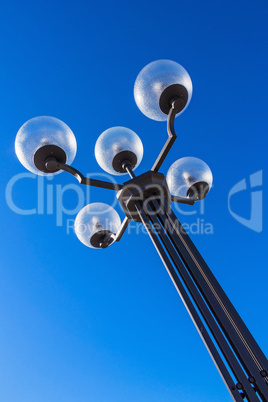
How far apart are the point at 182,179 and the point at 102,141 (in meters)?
1.01

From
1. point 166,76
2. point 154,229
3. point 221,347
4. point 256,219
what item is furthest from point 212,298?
point 256,219

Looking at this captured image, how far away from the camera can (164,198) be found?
3.08 metres

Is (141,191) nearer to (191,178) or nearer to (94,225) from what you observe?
(191,178)

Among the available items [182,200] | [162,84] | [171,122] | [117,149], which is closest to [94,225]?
[117,149]

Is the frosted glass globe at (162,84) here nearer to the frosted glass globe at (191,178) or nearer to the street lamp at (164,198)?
the street lamp at (164,198)

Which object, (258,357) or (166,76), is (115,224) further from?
(258,357)

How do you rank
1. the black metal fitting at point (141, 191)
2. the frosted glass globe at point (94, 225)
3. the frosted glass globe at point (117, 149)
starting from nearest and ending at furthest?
the black metal fitting at point (141, 191)
the frosted glass globe at point (117, 149)
the frosted glass globe at point (94, 225)

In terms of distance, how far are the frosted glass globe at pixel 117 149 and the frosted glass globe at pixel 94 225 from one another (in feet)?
1.90

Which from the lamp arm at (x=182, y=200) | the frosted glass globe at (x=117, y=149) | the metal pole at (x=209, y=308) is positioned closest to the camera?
the metal pole at (x=209, y=308)

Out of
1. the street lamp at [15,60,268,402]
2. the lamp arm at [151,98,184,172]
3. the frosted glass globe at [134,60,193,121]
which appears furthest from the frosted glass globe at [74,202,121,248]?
the frosted glass globe at [134,60,193,121]

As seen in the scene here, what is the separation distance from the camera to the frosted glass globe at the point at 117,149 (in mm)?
3727

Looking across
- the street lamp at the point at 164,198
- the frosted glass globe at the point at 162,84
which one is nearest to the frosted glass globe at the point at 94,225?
the street lamp at the point at 164,198

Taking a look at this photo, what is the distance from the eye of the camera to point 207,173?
154 inches

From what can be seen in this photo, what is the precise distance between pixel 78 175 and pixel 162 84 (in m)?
1.22
